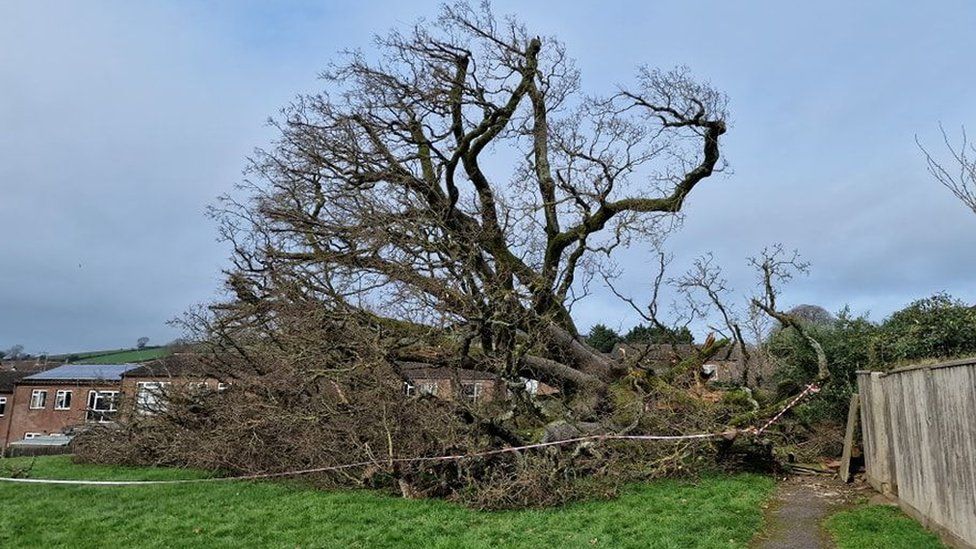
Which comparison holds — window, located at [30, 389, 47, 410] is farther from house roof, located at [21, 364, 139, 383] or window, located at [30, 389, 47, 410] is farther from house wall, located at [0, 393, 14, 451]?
house wall, located at [0, 393, 14, 451]

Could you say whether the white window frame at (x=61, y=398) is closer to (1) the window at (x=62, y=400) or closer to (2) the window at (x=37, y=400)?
(1) the window at (x=62, y=400)

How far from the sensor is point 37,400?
4706 centimetres

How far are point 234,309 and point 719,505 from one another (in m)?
11.4

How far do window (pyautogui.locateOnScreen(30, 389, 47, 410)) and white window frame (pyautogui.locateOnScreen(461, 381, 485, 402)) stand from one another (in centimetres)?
4633

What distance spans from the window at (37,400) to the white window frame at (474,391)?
46326 millimetres

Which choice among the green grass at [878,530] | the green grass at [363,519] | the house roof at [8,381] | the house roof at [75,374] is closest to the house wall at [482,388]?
the green grass at [363,519]

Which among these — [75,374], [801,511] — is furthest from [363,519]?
[75,374]

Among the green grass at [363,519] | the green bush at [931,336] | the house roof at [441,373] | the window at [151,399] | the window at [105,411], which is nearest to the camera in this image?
the green grass at [363,519]

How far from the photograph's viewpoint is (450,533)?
7652 mm

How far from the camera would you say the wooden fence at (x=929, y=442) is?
5547 millimetres

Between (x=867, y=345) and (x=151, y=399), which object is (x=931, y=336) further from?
(x=151, y=399)

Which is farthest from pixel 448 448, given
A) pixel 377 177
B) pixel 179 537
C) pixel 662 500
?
pixel 377 177

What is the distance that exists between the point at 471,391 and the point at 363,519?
353cm

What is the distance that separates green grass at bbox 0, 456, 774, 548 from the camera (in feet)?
24.2
